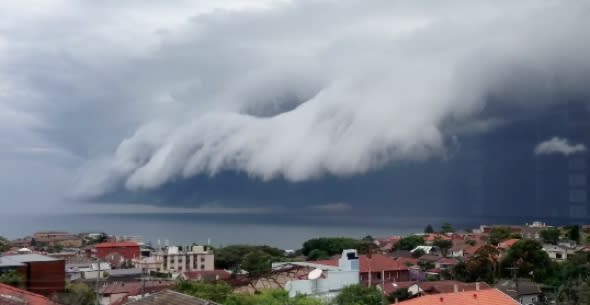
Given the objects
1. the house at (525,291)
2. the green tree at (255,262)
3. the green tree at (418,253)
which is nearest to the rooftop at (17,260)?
the green tree at (255,262)

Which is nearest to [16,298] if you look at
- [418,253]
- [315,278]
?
[315,278]

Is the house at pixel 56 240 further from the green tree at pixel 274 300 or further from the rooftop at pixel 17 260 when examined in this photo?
the green tree at pixel 274 300

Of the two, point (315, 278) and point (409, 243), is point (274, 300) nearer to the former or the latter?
point (315, 278)

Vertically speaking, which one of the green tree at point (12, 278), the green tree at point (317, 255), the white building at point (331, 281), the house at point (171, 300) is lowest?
the green tree at point (317, 255)

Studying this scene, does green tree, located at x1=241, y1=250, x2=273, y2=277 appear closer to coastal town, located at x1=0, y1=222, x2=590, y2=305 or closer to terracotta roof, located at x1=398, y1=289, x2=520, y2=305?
coastal town, located at x1=0, y1=222, x2=590, y2=305

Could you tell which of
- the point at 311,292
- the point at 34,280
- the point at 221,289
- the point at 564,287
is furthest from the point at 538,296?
the point at 34,280
